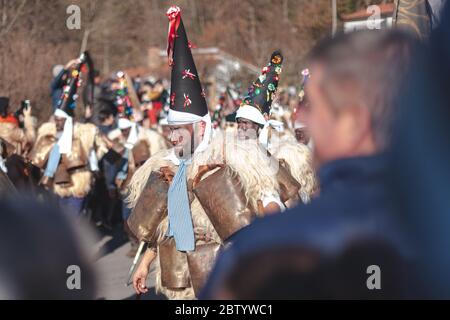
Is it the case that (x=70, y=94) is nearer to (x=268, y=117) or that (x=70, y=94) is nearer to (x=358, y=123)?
(x=268, y=117)

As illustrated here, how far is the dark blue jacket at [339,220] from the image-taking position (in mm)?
1718

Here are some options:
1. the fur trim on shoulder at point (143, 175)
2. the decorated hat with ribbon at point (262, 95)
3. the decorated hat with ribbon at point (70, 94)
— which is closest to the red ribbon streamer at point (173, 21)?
the fur trim on shoulder at point (143, 175)

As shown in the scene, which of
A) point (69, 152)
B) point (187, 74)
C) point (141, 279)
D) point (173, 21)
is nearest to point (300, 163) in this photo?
point (187, 74)

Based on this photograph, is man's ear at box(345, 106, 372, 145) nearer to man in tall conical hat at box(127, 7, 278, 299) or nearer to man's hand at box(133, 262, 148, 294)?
man in tall conical hat at box(127, 7, 278, 299)

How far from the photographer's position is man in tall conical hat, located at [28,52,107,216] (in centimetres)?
1116

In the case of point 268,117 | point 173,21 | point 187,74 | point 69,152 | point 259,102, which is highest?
point 173,21

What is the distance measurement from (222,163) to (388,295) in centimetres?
346

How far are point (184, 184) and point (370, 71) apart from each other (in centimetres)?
350

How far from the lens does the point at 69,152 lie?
1134cm

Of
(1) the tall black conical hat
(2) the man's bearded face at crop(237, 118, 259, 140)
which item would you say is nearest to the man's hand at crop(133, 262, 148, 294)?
(2) the man's bearded face at crop(237, 118, 259, 140)

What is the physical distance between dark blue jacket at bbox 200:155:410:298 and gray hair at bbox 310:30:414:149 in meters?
0.07
